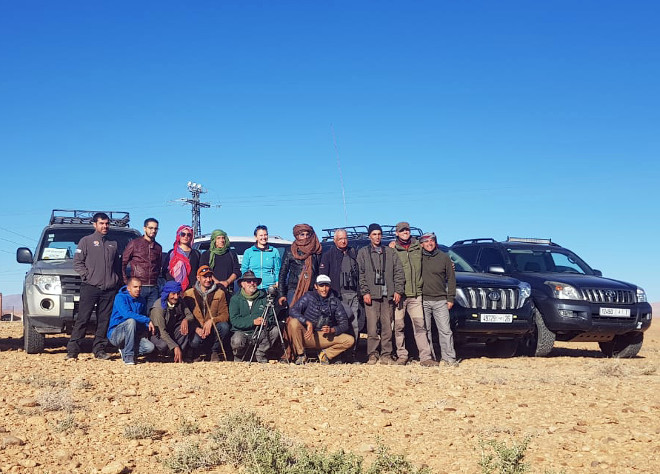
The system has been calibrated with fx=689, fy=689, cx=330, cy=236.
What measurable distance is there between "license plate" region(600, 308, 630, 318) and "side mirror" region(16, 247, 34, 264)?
9.24 m

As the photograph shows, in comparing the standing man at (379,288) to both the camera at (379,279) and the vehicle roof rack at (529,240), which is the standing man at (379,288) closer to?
the camera at (379,279)

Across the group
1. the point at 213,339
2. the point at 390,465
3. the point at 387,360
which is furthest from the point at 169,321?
the point at 390,465

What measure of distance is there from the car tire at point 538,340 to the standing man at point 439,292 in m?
1.92

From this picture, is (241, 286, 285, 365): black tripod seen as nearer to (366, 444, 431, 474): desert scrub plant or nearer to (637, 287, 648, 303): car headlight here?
(366, 444, 431, 474): desert scrub plant

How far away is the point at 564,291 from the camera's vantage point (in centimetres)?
1152

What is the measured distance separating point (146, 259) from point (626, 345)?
849 cm

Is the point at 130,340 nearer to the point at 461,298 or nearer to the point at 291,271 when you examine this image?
the point at 291,271

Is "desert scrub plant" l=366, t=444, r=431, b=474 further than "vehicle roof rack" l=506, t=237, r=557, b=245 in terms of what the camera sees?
No

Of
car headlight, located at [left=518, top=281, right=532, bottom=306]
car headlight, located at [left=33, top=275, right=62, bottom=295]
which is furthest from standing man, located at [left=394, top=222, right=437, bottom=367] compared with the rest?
car headlight, located at [left=33, top=275, right=62, bottom=295]

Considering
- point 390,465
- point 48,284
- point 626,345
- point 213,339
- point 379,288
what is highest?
point 48,284

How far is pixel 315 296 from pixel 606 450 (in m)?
5.48

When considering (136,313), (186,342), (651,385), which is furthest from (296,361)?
(651,385)

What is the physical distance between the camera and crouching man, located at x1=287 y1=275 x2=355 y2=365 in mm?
9859

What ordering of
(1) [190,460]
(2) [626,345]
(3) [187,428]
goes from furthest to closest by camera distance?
(2) [626,345] → (3) [187,428] → (1) [190,460]
